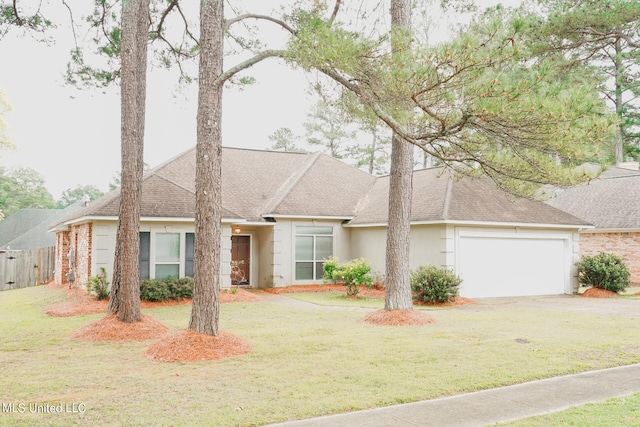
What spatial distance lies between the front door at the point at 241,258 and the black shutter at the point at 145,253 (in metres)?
4.51

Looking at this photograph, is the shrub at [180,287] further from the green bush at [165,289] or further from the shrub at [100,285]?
the shrub at [100,285]

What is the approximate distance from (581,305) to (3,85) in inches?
1454

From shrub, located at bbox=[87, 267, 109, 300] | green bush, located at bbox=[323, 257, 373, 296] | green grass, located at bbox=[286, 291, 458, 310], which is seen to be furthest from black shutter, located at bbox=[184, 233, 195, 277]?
green bush, located at bbox=[323, 257, 373, 296]

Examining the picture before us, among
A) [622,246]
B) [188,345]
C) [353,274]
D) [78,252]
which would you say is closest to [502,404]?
[188,345]

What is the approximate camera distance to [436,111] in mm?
8008

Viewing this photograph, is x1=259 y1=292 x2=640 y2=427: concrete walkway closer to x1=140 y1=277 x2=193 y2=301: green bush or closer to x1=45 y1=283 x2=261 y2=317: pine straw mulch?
x1=45 y1=283 x2=261 y2=317: pine straw mulch

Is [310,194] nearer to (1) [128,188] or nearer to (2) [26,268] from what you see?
(1) [128,188]

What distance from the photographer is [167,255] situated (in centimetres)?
1538

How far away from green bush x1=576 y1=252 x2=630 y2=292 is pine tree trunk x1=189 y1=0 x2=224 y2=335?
14.8 meters

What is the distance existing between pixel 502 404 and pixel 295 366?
9.36 ft

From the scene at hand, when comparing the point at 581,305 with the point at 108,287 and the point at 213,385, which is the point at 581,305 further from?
the point at 108,287

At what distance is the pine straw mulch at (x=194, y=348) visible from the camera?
757cm

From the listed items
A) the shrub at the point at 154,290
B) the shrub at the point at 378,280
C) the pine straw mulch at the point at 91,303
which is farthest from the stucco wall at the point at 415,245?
the shrub at the point at 154,290

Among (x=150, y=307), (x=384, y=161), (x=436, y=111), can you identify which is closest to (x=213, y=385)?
(x=436, y=111)
